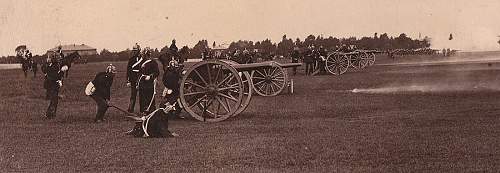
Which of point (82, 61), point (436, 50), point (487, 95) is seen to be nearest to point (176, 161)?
point (487, 95)

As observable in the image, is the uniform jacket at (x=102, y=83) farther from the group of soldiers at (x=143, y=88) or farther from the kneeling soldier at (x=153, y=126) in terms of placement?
the kneeling soldier at (x=153, y=126)

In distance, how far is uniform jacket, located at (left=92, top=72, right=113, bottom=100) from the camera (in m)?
13.8

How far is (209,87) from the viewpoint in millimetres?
13633

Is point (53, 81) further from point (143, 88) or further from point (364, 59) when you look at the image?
point (364, 59)

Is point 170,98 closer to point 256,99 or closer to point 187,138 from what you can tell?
point 187,138

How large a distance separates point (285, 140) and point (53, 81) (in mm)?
7072

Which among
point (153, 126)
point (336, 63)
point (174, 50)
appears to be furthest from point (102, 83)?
point (336, 63)

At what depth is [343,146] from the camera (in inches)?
382

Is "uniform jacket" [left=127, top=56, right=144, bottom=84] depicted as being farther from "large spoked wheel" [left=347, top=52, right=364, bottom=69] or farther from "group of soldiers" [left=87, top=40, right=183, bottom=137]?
"large spoked wheel" [left=347, top=52, right=364, bottom=69]

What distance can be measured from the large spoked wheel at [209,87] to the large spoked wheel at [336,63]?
21.3 m

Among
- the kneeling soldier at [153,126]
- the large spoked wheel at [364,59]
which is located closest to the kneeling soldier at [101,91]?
the kneeling soldier at [153,126]

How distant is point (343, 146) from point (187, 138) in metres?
2.85

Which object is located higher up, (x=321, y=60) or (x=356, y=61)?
(x=321, y=60)

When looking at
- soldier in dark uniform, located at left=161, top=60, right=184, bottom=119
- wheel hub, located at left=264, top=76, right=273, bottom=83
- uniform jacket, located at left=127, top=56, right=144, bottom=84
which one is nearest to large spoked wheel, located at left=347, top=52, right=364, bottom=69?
wheel hub, located at left=264, top=76, right=273, bottom=83
